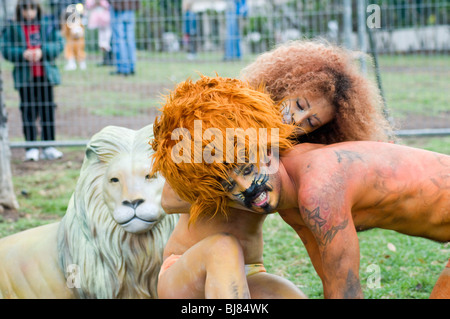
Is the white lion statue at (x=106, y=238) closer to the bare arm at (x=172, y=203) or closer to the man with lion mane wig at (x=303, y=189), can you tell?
the bare arm at (x=172, y=203)

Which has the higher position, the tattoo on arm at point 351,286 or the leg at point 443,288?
the tattoo on arm at point 351,286

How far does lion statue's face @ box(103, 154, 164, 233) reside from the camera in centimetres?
268

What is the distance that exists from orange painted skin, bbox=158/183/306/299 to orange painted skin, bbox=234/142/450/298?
0.59 feet

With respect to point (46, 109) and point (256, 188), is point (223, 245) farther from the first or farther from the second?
point (46, 109)

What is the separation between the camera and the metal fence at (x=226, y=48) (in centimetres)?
689

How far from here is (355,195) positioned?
221 centimetres

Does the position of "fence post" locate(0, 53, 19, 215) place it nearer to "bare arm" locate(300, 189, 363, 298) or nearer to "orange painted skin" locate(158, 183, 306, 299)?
"orange painted skin" locate(158, 183, 306, 299)

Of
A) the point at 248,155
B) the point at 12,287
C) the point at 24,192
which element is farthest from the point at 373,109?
the point at 24,192

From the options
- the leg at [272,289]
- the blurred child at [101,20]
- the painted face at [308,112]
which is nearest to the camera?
the leg at [272,289]

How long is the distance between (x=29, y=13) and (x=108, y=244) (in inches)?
171

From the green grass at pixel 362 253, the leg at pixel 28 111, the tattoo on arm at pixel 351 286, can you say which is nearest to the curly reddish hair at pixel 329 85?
the tattoo on arm at pixel 351 286

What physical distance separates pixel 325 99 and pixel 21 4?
476cm

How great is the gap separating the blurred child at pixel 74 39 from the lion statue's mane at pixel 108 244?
4991 millimetres

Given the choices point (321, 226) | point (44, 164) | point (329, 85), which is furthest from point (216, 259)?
point (44, 164)
